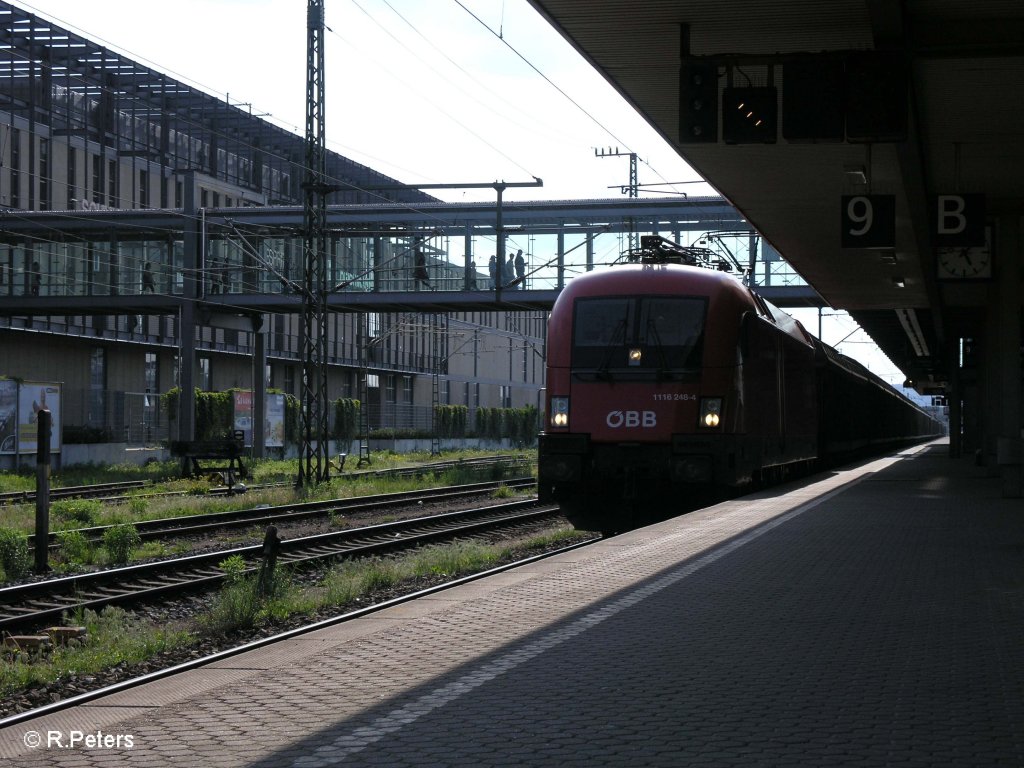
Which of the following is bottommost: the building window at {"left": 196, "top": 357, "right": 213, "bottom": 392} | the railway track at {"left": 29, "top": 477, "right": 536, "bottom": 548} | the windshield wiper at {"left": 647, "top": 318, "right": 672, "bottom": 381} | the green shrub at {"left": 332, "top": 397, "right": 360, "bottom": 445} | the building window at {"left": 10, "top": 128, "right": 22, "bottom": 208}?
the railway track at {"left": 29, "top": 477, "right": 536, "bottom": 548}

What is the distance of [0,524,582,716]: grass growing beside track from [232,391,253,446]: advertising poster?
1187 inches

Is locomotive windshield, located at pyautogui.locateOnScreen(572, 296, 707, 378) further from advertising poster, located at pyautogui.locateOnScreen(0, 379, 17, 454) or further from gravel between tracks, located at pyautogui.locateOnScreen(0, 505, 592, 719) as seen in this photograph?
advertising poster, located at pyautogui.locateOnScreen(0, 379, 17, 454)

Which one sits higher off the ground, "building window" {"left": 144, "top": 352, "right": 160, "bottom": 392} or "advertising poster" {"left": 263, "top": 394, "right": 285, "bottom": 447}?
"building window" {"left": 144, "top": 352, "right": 160, "bottom": 392}

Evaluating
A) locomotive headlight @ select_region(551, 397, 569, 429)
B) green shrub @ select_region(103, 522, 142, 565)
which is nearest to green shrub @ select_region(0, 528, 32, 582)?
green shrub @ select_region(103, 522, 142, 565)

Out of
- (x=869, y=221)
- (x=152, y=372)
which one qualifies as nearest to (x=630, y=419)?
(x=869, y=221)

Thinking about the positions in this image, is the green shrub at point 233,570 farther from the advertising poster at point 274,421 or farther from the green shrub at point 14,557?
the advertising poster at point 274,421

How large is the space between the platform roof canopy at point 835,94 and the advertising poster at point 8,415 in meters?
21.7

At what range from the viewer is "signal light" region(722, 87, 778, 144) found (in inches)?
475

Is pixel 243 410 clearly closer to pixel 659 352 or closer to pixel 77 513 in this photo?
pixel 77 513

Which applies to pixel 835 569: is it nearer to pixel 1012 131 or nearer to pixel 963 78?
pixel 963 78

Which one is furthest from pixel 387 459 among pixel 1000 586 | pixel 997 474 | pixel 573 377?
pixel 1000 586

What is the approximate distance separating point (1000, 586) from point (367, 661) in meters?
5.13

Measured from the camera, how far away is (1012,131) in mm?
15688

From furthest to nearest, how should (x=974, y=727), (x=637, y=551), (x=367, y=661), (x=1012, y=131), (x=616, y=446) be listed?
(x=616, y=446)
(x=1012, y=131)
(x=637, y=551)
(x=367, y=661)
(x=974, y=727)
